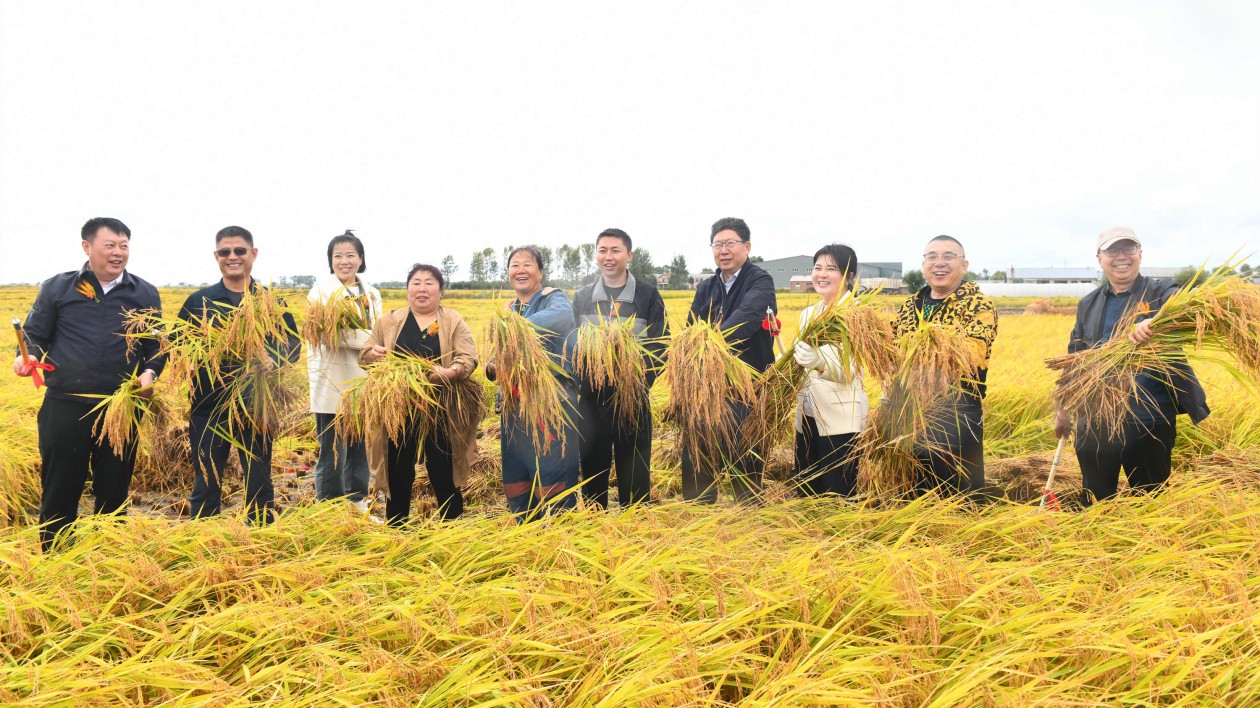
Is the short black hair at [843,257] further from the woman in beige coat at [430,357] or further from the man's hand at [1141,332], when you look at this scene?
the woman in beige coat at [430,357]

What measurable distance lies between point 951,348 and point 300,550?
8.62 ft

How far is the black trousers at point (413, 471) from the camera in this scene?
319cm

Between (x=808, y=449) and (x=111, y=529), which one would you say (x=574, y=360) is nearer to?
(x=808, y=449)

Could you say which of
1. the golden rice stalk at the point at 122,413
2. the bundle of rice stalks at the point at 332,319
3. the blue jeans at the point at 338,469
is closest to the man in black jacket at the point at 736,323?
the bundle of rice stalks at the point at 332,319

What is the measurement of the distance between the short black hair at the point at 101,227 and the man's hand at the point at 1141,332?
4.56 m

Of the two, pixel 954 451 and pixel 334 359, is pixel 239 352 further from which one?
pixel 954 451

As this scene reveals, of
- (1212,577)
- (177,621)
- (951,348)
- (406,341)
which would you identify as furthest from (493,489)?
(1212,577)

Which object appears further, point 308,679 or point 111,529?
point 111,529

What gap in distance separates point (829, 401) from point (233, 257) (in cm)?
292

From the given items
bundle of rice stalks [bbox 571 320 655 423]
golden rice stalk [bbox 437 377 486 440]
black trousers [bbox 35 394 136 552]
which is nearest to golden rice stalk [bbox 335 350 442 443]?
golden rice stalk [bbox 437 377 486 440]

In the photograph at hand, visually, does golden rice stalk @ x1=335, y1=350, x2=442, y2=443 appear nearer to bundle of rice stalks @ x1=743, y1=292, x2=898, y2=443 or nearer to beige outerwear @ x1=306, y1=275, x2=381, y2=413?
beige outerwear @ x1=306, y1=275, x2=381, y2=413

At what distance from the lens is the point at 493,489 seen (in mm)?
4359

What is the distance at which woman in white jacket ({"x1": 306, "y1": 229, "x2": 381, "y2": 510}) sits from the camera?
3.42m

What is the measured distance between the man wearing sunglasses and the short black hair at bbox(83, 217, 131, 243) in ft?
1.37
